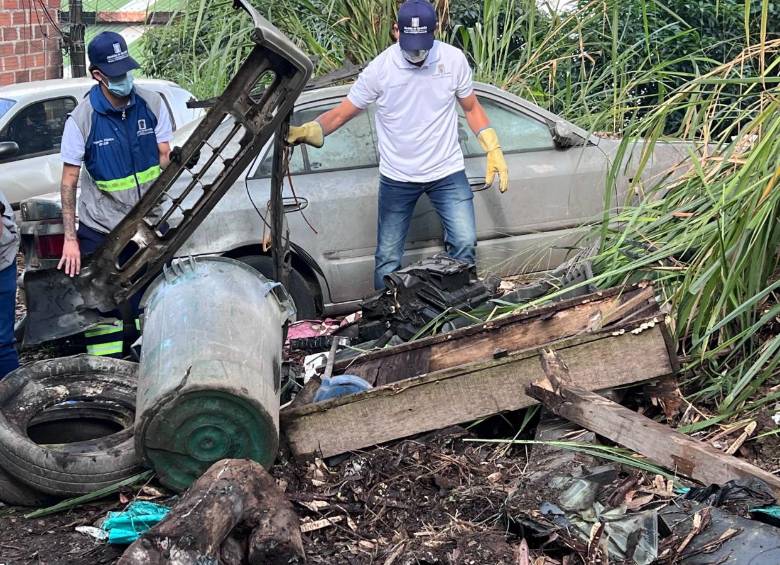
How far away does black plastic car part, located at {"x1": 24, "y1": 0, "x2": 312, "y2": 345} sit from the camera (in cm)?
491

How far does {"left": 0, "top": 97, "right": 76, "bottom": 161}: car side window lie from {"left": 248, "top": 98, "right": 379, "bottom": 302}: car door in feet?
11.8

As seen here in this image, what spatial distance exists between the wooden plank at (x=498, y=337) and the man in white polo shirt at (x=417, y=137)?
1182 mm

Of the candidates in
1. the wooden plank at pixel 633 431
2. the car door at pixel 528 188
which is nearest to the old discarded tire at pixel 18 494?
the wooden plank at pixel 633 431

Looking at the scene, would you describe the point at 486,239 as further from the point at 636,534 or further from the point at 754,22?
the point at 754,22

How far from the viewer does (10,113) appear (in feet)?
28.6

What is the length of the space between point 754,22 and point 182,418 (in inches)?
327

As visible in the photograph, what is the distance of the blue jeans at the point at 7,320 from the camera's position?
531 cm

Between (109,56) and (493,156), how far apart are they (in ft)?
7.81

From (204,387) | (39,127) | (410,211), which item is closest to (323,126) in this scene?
(410,211)

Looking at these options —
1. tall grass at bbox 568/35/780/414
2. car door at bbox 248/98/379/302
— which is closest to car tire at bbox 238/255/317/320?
car door at bbox 248/98/379/302

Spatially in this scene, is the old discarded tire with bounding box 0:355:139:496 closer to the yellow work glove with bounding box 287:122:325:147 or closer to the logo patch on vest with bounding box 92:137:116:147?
the logo patch on vest with bounding box 92:137:116:147

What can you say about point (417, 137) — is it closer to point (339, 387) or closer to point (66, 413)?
point (339, 387)

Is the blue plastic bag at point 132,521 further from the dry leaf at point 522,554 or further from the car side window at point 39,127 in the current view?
the car side window at point 39,127

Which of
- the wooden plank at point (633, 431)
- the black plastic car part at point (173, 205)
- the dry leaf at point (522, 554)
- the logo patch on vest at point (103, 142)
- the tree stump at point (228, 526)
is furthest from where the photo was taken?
the logo patch on vest at point (103, 142)
